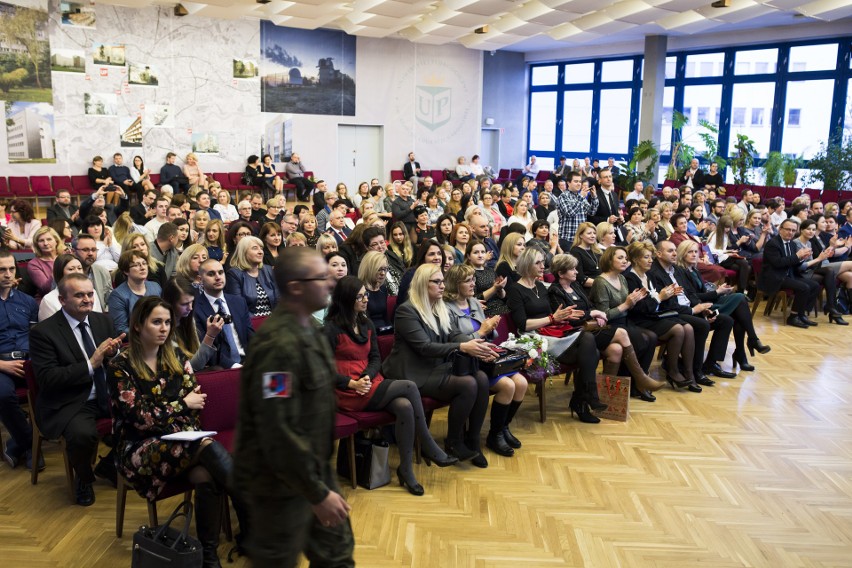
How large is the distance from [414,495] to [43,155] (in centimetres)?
1376

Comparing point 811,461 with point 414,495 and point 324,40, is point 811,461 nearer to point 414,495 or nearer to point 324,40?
point 414,495

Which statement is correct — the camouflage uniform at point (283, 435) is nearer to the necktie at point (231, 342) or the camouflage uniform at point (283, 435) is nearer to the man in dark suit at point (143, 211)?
the necktie at point (231, 342)

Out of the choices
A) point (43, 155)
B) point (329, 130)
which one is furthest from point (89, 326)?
point (329, 130)

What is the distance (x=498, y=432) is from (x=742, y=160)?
1524cm

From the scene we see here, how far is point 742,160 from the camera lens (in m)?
17.8

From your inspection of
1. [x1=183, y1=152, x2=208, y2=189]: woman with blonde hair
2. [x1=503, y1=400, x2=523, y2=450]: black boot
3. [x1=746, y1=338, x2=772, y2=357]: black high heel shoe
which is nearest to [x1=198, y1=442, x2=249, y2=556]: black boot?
[x1=503, y1=400, x2=523, y2=450]: black boot

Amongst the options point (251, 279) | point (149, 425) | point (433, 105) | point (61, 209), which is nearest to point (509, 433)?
point (251, 279)

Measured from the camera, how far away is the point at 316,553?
2.52 metres

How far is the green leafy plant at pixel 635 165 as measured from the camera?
19.1m

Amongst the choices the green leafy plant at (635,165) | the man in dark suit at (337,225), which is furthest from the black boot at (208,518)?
the green leafy plant at (635,165)

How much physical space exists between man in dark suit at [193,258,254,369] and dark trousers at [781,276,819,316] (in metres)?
6.89

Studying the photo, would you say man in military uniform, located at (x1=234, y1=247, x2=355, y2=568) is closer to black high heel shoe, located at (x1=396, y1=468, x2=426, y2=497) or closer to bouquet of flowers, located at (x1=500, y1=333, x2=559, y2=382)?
black high heel shoe, located at (x1=396, y1=468, x2=426, y2=497)

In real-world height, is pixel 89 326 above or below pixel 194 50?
below

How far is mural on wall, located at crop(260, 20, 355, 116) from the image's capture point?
1797cm
